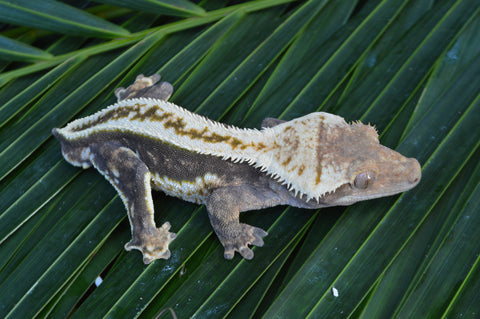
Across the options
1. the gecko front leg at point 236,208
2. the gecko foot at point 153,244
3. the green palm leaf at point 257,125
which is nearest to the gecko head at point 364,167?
the green palm leaf at point 257,125

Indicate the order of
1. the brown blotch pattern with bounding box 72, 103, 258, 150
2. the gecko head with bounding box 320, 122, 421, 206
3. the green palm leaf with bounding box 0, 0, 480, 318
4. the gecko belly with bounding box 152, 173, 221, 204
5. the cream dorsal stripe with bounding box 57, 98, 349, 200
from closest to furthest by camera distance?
the green palm leaf with bounding box 0, 0, 480, 318
the gecko head with bounding box 320, 122, 421, 206
the cream dorsal stripe with bounding box 57, 98, 349, 200
the brown blotch pattern with bounding box 72, 103, 258, 150
the gecko belly with bounding box 152, 173, 221, 204

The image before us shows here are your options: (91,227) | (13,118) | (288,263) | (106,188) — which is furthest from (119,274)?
(13,118)

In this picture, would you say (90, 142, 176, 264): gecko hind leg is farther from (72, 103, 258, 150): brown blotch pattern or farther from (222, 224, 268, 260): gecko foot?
(222, 224, 268, 260): gecko foot

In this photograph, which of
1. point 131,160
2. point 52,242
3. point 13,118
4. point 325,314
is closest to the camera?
point 325,314

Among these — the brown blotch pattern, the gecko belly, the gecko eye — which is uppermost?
the gecko eye

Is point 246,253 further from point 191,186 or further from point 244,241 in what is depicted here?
point 191,186

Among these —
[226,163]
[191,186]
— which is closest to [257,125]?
[226,163]

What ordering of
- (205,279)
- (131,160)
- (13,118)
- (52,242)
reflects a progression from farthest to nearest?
1. (13,118)
2. (131,160)
3. (52,242)
4. (205,279)

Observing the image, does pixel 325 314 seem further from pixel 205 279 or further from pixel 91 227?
pixel 91 227

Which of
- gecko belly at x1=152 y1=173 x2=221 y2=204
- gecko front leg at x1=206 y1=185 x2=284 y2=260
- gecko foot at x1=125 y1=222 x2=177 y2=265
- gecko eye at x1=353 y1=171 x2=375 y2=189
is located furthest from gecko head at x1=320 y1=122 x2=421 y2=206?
gecko foot at x1=125 y1=222 x2=177 y2=265
